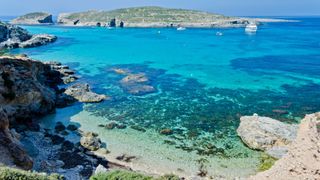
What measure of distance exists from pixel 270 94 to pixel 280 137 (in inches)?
831

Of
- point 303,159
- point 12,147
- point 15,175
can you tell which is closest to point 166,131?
point 12,147

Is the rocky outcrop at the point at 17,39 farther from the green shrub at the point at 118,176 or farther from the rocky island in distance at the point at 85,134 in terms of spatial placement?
the green shrub at the point at 118,176

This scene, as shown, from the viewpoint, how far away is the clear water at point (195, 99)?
3747 centimetres

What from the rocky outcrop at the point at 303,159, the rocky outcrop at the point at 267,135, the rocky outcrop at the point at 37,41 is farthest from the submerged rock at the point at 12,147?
the rocky outcrop at the point at 37,41

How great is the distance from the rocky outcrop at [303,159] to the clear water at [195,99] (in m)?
14.2

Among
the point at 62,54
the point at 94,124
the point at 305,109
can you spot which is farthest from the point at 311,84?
the point at 62,54

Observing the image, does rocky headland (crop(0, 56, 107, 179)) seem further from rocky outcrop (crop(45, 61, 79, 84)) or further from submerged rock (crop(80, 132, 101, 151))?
rocky outcrop (crop(45, 61, 79, 84))

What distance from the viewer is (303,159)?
59.9 feet

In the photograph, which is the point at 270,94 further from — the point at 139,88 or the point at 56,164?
the point at 56,164

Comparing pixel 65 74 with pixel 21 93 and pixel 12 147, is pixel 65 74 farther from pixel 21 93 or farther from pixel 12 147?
pixel 12 147

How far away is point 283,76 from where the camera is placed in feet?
240

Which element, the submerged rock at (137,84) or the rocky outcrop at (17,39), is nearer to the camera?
the submerged rock at (137,84)

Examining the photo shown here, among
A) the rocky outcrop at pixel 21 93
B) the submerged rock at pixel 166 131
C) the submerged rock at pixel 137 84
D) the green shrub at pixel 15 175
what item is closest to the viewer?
the green shrub at pixel 15 175

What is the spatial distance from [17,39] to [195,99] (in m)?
87.8
